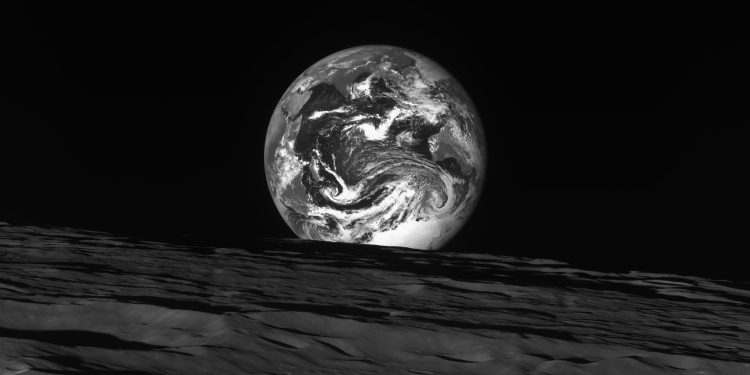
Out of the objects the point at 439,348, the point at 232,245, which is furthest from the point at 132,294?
the point at 232,245

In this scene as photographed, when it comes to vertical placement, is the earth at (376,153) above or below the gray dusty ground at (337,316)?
above

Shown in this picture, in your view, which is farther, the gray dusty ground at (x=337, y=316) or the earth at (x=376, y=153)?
the earth at (x=376, y=153)

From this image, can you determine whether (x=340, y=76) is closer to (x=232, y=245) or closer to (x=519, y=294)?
(x=232, y=245)

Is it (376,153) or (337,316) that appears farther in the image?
(376,153)

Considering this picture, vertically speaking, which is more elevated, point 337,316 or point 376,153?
point 376,153

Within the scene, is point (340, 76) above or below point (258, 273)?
above
